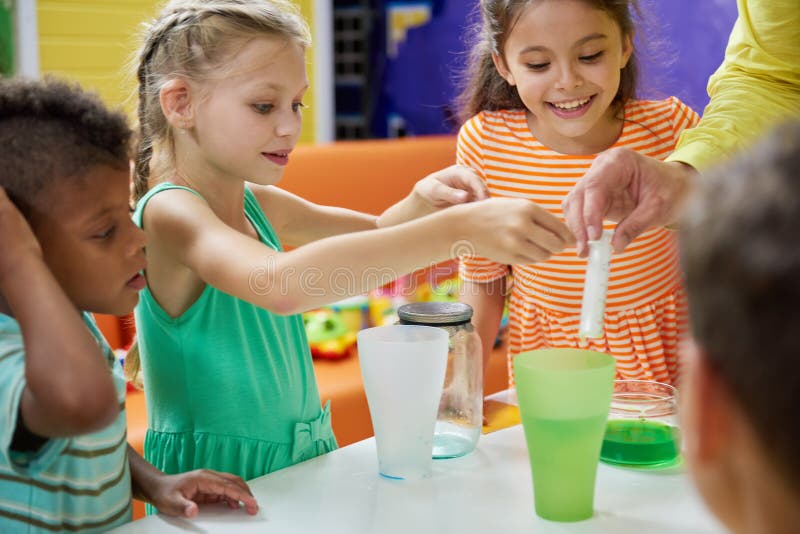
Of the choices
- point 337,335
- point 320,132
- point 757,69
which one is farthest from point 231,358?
point 320,132

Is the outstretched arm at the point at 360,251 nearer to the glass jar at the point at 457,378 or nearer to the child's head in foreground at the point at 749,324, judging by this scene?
the glass jar at the point at 457,378

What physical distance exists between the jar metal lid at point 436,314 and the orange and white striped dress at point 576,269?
1.23ft

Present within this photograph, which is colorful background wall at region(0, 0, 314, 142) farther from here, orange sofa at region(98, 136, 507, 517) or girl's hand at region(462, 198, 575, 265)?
girl's hand at region(462, 198, 575, 265)

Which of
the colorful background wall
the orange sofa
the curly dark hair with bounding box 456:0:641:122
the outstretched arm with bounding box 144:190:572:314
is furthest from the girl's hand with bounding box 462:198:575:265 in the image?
the colorful background wall

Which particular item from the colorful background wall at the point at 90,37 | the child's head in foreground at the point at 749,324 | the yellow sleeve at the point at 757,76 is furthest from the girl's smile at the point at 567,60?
the colorful background wall at the point at 90,37

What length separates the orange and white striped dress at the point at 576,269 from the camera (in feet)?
4.26

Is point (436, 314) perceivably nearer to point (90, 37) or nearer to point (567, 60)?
point (567, 60)

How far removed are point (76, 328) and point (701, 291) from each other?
552 millimetres

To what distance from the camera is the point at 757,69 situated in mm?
1164

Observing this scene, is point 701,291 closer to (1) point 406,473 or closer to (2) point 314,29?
(1) point 406,473

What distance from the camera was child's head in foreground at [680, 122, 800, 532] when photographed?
0.37m

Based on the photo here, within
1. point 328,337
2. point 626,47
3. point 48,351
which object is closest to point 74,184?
point 48,351

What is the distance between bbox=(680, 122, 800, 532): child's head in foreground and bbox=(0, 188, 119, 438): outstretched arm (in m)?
0.52

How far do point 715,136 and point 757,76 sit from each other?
7.3 inches
